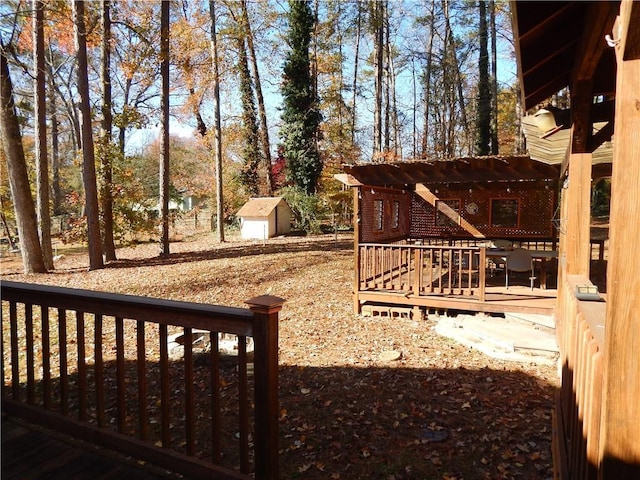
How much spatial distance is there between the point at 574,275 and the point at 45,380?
4438 millimetres

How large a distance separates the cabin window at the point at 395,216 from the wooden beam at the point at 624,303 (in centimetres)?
1021

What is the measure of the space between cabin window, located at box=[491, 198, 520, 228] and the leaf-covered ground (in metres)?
5.63

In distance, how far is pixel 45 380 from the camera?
2898mm

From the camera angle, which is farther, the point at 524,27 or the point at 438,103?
the point at 438,103

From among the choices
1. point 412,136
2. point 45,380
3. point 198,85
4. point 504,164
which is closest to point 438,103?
point 412,136

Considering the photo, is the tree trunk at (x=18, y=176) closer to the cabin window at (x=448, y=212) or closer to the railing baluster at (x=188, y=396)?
the railing baluster at (x=188, y=396)

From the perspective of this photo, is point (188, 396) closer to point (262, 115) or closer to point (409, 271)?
point (409, 271)

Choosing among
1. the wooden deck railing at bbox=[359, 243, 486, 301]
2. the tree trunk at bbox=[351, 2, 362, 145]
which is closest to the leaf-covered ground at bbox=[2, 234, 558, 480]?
the wooden deck railing at bbox=[359, 243, 486, 301]

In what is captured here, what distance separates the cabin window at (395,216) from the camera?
1177 cm

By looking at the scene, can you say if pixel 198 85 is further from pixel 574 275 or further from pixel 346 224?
pixel 574 275

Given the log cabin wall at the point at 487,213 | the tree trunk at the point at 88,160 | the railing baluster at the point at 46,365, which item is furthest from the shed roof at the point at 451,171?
the tree trunk at the point at 88,160

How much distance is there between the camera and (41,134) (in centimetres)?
1143

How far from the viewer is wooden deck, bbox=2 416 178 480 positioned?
8.20 feet

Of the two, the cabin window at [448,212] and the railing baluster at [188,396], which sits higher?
the cabin window at [448,212]
